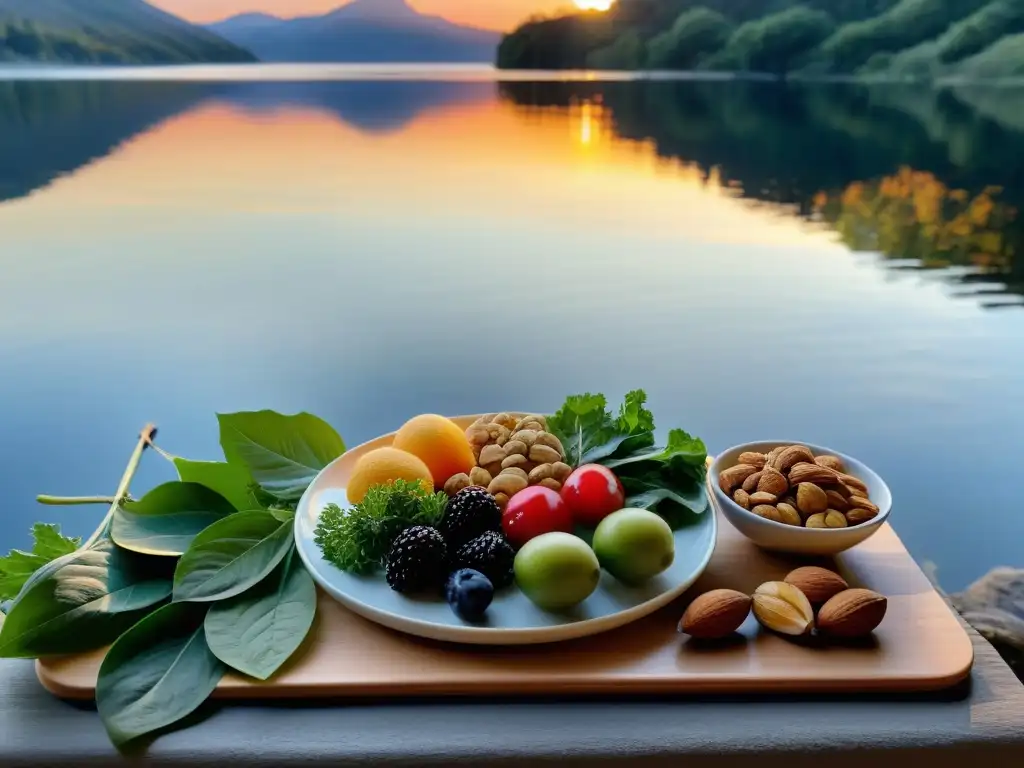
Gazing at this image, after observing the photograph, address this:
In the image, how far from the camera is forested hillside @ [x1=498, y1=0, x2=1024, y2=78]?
6.84ft

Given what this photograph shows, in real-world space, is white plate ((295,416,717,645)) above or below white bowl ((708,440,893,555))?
below

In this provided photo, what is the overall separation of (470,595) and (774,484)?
30 cm

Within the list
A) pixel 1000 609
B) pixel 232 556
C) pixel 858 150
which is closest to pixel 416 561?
pixel 232 556

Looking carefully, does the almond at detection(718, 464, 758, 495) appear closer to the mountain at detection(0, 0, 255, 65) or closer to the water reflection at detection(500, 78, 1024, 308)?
the water reflection at detection(500, 78, 1024, 308)

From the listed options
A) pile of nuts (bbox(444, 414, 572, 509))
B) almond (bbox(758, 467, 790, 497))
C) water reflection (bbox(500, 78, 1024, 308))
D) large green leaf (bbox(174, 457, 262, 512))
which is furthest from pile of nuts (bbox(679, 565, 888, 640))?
water reflection (bbox(500, 78, 1024, 308))

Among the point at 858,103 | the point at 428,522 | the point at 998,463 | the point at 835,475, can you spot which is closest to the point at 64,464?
the point at 428,522

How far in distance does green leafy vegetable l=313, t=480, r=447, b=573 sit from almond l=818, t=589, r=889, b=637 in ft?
1.09

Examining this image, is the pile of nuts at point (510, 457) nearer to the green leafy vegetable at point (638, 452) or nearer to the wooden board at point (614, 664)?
the green leafy vegetable at point (638, 452)

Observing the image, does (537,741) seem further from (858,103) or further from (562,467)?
(858,103)

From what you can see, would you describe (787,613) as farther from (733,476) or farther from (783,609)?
(733,476)

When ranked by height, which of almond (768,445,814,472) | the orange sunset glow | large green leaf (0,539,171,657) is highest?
the orange sunset glow

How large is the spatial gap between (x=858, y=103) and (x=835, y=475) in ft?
5.42

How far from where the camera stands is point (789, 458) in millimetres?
837

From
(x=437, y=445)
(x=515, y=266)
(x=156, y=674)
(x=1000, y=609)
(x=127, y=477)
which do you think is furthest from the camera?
(x=515, y=266)
